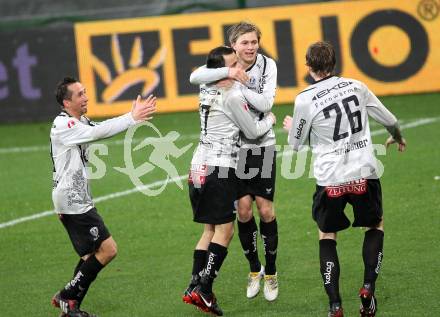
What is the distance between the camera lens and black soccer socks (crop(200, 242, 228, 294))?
8.21m

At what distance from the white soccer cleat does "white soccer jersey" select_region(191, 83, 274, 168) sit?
44.6 inches

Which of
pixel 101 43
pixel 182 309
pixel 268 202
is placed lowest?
pixel 182 309

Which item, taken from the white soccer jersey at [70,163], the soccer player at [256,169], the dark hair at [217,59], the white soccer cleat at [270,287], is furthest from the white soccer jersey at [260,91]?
the white soccer cleat at [270,287]

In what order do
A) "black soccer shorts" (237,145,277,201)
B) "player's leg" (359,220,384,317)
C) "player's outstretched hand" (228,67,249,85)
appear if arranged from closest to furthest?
"player's leg" (359,220,384,317) → "player's outstretched hand" (228,67,249,85) → "black soccer shorts" (237,145,277,201)

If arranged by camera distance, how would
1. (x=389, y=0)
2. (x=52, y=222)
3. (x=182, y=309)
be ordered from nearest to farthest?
(x=182, y=309) < (x=52, y=222) < (x=389, y=0)

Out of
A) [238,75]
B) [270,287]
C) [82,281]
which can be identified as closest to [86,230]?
[82,281]

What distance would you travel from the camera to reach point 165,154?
15.6m

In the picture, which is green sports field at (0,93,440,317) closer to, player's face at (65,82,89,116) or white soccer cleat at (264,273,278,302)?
white soccer cleat at (264,273,278,302)

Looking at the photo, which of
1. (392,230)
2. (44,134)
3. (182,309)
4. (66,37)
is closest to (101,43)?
(66,37)

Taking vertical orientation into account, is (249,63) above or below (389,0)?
below

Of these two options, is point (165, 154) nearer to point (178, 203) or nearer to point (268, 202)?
point (178, 203)

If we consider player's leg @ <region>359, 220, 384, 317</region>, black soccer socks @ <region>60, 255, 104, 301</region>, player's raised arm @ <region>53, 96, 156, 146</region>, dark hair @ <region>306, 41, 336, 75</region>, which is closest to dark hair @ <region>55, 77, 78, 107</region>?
player's raised arm @ <region>53, 96, 156, 146</region>

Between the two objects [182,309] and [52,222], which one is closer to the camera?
[182,309]

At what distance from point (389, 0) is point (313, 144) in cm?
1099
